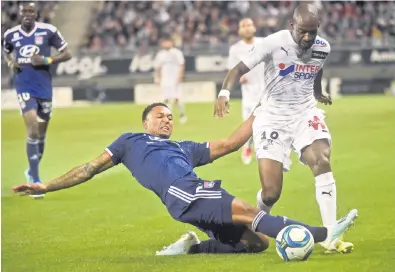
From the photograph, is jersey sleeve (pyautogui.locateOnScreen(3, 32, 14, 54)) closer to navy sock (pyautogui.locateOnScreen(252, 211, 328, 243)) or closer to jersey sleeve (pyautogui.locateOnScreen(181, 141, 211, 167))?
jersey sleeve (pyautogui.locateOnScreen(181, 141, 211, 167))

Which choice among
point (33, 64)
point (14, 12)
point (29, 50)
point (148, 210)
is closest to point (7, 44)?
point (29, 50)

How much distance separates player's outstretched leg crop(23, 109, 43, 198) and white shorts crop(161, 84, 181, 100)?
1113 cm

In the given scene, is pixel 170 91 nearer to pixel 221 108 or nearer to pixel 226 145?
pixel 226 145

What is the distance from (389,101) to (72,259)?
20434 millimetres

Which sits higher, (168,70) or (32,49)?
(32,49)

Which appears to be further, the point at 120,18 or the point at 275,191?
the point at 120,18

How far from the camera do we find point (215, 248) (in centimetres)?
819

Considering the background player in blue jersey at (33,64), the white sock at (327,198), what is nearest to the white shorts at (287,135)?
the white sock at (327,198)

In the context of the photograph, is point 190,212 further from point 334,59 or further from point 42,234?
point 334,59

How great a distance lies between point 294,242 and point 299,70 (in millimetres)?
1916

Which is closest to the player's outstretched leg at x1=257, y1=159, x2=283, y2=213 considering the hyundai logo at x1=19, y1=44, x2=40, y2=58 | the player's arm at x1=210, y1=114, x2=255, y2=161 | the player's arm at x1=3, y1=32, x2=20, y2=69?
the player's arm at x1=210, y1=114, x2=255, y2=161

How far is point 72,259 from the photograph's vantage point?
8.27 metres

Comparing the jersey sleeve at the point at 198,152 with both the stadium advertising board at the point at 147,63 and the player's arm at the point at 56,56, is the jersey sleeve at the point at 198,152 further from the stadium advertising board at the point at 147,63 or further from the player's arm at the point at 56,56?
the stadium advertising board at the point at 147,63

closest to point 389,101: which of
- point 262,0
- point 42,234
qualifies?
point 262,0
